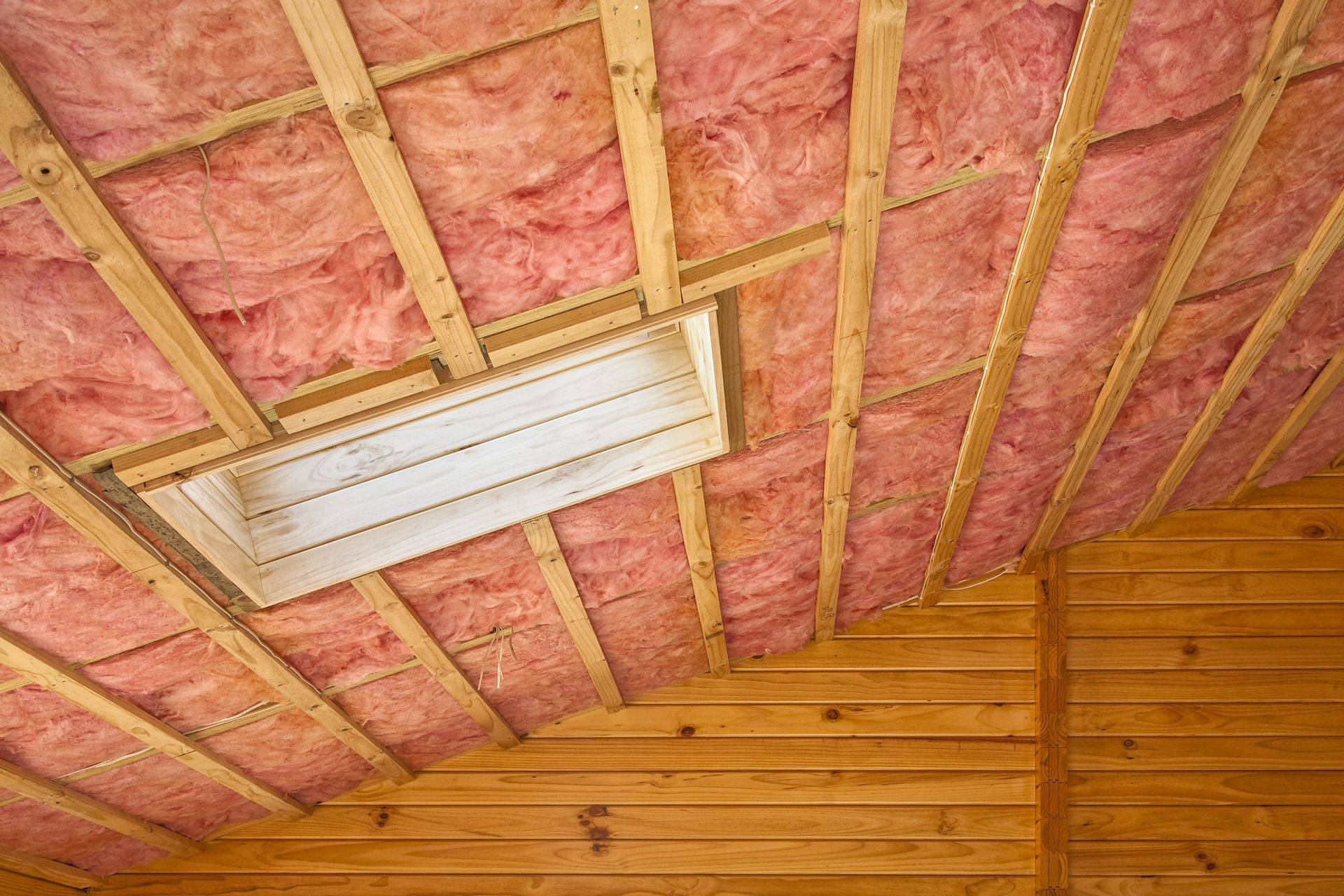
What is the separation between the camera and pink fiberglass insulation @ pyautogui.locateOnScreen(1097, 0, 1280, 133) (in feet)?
8.03

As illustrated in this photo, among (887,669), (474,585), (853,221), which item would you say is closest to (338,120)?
(853,221)

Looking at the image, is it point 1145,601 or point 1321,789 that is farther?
point 1145,601

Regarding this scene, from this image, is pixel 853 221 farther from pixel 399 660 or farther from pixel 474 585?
pixel 399 660

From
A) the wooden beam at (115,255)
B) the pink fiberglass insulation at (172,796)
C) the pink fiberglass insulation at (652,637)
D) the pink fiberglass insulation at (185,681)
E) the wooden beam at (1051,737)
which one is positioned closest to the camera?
the wooden beam at (115,255)

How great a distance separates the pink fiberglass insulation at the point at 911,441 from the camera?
3.46 meters

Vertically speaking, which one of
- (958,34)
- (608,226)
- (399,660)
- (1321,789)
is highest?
(958,34)

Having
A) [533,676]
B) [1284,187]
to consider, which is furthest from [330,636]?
[1284,187]

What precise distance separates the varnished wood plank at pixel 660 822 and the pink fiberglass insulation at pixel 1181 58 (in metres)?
2.80

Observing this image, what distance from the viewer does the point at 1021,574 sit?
4887 mm

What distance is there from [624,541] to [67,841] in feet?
7.14

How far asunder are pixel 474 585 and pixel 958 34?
203 centimetres

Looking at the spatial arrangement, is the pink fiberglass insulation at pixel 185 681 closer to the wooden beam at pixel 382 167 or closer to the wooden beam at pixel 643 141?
the wooden beam at pixel 382 167

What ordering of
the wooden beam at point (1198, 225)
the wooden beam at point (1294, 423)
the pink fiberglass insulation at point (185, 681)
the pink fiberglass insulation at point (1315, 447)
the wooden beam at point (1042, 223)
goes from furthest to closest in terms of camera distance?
the pink fiberglass insulation at point (1315, 447), the wooden beam at point (1294, 423), the pink fiberglass insulation at point (185, 681), the wooden beam at point (1198, 225), the wooden beam at point (1042, 223)

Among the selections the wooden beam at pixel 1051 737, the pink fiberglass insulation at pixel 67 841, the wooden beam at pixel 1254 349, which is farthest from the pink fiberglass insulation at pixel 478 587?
the wooden beam at pixel 1254 349
